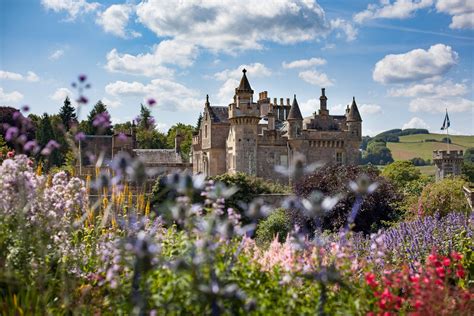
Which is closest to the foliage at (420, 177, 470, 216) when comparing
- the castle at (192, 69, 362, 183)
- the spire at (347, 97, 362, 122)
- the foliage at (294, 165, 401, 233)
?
the foliage at (294, 165, 401, 233)

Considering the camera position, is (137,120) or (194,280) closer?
(194,280)

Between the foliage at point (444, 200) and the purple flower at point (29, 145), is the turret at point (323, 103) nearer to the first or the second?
the foliage at point (444, 200)

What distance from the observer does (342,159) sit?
4569 cm

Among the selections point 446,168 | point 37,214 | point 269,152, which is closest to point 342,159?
point 269,152

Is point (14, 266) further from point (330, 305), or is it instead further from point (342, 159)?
point (342, 159)

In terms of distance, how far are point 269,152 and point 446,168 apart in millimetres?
28666

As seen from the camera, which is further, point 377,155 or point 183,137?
point 377,155

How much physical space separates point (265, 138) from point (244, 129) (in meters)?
2.28

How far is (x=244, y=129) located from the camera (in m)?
42.0

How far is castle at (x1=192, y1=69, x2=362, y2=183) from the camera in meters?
42.0

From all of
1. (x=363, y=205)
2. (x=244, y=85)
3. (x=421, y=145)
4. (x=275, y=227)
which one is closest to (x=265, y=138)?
(x=244, y=85)

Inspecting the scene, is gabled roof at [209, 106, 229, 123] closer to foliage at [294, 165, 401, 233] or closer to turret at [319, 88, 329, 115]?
turret at [319, 88, 329, 115]

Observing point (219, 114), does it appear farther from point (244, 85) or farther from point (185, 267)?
point (185, 267)

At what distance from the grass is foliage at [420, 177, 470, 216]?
314ft
